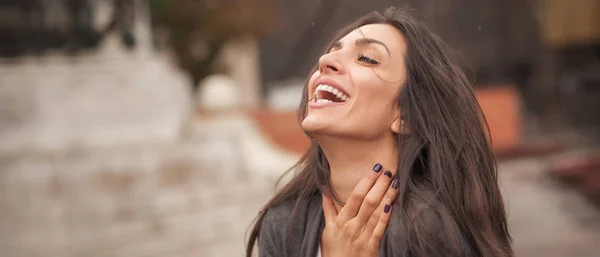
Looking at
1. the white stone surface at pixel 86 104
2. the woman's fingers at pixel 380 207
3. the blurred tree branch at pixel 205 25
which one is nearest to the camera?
the woman's fingers at pixel 380 207

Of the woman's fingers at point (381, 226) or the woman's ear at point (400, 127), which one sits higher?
the woman's ear at point (400, 127)

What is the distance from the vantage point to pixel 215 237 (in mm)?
6406

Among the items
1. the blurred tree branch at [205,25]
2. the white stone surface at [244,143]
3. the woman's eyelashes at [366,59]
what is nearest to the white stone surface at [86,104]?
the white stone surface at [244,143]

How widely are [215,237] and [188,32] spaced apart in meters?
5.95

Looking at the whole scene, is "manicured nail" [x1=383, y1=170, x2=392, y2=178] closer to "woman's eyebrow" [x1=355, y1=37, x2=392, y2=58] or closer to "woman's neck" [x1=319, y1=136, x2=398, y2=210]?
"woman's neck" [x1=319, y1=136, x2=398, y2=210]

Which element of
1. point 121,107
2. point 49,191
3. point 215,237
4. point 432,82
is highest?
point 432,82

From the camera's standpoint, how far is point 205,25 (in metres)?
11.6

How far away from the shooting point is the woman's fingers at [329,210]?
2107 mm

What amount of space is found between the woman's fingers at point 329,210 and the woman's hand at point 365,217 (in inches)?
1.9

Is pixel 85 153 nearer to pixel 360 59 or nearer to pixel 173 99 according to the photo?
pixel 173 99

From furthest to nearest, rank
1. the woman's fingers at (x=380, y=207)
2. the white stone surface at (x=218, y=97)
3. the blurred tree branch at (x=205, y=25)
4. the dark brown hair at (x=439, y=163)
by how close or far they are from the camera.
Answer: the blurred tree branch at (x=205, y=25)
the white stone surface at (x=218, y=97)
the woman's fingers at (x=380, y=207)
the dark brown hair at (x=439, y=163)

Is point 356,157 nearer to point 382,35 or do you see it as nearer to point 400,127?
point 400,127

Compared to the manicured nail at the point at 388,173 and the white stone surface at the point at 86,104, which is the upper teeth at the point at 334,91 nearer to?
the manicured nail at the point at 388,173

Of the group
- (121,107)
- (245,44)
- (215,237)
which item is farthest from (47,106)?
(245,44)
